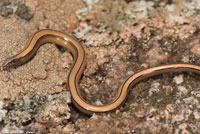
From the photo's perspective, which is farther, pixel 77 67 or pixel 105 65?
pixel 105 65

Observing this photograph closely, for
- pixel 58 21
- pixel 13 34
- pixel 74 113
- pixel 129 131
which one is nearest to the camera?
pixel 129 131

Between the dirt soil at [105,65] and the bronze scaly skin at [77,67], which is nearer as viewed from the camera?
the dirt soil at [105,65]

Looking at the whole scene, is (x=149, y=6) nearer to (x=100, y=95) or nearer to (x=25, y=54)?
(x=100, y=95)

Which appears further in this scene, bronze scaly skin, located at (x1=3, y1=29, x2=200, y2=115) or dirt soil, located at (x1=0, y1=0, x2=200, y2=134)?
bronze scaly skin, located at (x1=3, y1=29, x2=200, y2=115)

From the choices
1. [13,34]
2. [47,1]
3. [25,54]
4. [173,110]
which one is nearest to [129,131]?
[173,110]
